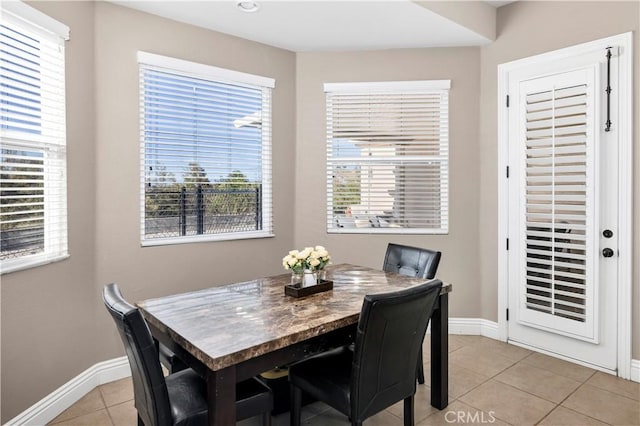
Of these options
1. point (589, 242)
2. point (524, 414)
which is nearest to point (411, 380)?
point (524, 414)

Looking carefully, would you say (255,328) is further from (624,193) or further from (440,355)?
(624,193)

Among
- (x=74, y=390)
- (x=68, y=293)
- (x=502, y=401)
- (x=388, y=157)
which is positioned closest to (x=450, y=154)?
(x=388, y=157)

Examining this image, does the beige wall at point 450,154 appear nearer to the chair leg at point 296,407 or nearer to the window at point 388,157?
the window at point 388,157

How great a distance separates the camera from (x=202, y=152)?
346 centimetres

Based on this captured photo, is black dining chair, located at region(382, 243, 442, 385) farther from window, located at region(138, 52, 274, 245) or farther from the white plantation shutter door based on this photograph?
window, located at region(138, 52, 274, 245)

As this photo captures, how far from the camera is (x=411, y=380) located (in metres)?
2.09

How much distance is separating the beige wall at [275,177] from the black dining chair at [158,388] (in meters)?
1.07

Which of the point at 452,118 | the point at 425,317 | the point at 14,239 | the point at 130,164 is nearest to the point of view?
the point at 425,317

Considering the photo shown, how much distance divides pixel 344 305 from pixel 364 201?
6.64ft

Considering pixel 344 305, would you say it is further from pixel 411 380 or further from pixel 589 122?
pixel 589 122

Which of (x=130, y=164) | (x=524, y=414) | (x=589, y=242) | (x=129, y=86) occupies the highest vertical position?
(x=129, y=86)

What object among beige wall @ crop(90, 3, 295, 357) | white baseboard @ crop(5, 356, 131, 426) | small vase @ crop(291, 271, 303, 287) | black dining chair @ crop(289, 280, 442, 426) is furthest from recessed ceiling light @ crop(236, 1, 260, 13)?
white baseboard @ crop(5, 356, 131, 426)

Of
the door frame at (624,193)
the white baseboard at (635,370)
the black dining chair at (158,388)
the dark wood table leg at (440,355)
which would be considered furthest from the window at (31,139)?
the white baseboard at (635,370)

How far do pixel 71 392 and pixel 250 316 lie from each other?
5.28 ft
